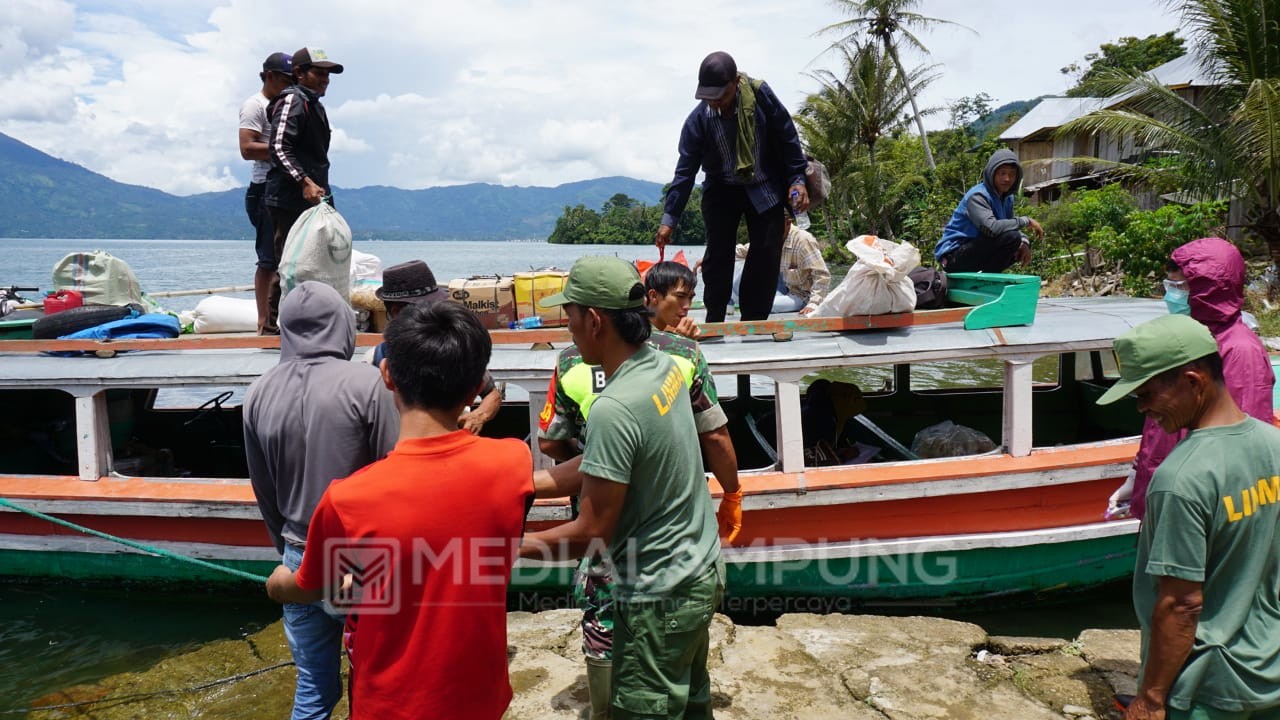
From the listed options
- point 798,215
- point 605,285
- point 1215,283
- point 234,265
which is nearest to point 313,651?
point 605,285

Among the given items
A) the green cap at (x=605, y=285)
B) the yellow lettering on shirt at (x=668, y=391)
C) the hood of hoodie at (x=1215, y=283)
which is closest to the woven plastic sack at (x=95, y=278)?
the green cap at (x=605, y=285)

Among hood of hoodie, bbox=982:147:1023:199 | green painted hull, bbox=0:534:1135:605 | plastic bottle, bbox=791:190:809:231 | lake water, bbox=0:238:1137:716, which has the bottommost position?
lake water, bbox=0:238:1137:716

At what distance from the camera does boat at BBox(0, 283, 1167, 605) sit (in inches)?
179

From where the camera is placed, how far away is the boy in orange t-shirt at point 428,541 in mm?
1723

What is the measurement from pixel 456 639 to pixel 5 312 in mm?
7101

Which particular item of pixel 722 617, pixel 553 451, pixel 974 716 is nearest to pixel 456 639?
pixel 553 451

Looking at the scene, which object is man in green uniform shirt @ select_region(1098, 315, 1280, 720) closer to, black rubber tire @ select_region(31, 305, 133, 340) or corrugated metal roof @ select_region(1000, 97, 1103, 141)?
black rubber tire @ select_region(31, 305, 133, 340)

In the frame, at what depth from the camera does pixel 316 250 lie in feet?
14.8

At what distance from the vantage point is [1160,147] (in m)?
16.2

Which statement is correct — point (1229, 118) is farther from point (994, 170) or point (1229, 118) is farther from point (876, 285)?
point (876, 285)

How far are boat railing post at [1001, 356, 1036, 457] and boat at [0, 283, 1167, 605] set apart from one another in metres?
0.01

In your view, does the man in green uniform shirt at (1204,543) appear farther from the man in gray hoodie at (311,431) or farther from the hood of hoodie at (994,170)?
the hood of hoodie at (994,170)

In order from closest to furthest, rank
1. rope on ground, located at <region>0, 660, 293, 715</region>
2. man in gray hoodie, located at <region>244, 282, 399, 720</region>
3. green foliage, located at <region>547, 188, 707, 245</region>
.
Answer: man in gray hoodie, located at <region>244, 282, 399, 720</region> < rope on ground, located at <region>0, 660, 293, 715</region> < green foliage, located at <region>547, 188, 707, 245</region>

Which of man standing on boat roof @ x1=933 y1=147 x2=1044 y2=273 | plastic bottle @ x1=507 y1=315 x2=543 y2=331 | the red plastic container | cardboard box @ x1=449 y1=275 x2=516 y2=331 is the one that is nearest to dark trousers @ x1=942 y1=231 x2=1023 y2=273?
→ man standing on boat roof @ x1=933 y1=147 x2=1044 y2=273
